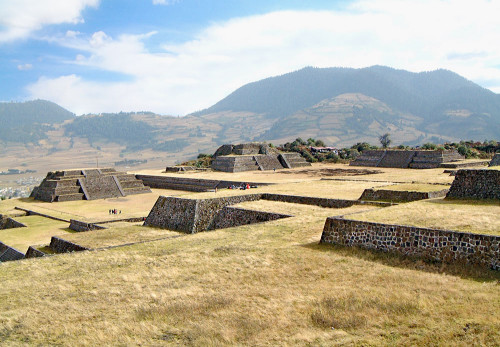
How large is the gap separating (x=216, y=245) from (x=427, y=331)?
6.59 metres

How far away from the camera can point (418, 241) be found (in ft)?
31.8

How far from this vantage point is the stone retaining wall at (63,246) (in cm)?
1490

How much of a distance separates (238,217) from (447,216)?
27.1 ft

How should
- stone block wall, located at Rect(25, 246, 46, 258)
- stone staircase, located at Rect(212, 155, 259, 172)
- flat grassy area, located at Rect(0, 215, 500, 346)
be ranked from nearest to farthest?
flat grassy area, located at Rect(0, 215, 500, 346) → stone block wall, located at Rect(25, 246, 46, 258) → stone staircase, located at Rect(212, 155, 259, 172)

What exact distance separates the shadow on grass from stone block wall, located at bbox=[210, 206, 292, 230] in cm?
522

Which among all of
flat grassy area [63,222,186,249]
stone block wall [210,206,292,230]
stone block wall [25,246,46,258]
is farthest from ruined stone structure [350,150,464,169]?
stone block wall [25,246,46,258]

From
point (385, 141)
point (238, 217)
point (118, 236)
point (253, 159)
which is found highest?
point (385, 141)

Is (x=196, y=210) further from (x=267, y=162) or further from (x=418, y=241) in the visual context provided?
(x=267, y=162)

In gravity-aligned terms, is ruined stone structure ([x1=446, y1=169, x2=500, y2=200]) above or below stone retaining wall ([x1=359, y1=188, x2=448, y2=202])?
above

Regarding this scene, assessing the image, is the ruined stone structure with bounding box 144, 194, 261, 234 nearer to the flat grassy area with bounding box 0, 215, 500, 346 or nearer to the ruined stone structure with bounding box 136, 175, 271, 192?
the flat grassy area with bounding box 0, 215, 500, 346

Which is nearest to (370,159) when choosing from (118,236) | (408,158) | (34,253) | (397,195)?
(408,158)

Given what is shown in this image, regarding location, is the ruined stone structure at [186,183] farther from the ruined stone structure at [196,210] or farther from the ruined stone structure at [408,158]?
the ruined stone structure at [408,158]

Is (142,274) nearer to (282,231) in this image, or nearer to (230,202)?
(282,231)

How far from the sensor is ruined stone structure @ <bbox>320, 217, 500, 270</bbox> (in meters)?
8.77
